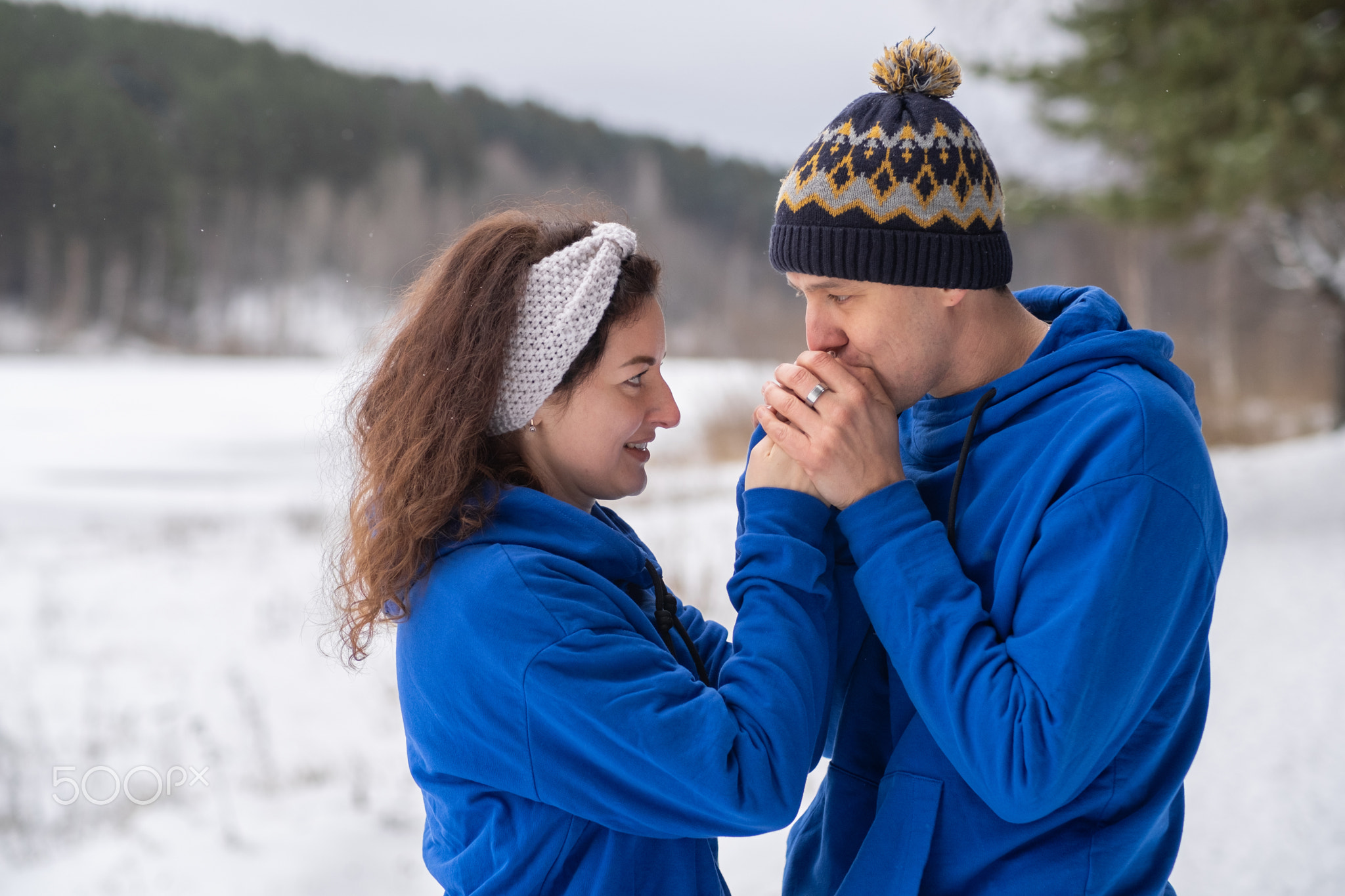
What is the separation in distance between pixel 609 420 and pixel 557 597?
1.02 ft

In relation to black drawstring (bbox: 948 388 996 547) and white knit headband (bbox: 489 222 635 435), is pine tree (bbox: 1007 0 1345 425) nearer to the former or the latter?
black drawstring (bbox: 948 388 996 547)

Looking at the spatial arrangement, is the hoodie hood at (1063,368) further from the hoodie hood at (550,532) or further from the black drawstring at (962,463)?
the hoodie hood at (550,532)

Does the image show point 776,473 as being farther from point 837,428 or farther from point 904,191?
point 904,191

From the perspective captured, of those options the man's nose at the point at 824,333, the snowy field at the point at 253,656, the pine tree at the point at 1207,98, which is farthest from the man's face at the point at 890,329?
the pine tree at the point at 1207,98

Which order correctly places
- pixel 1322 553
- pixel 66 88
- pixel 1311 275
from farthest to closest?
pixel 1311 275 < pixel 1322 553 < pixel 66 88

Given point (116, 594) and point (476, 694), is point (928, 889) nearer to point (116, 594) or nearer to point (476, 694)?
point (476, 694)

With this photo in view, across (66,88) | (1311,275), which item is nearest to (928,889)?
(66,88)

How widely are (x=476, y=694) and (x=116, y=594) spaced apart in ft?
14.3

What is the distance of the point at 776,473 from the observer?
1.20 meters

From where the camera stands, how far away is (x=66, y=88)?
390 centimetres

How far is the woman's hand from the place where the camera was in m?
1.18

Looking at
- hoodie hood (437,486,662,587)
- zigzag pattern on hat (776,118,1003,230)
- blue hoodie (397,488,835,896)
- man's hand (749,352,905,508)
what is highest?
zigzag pattern on hat (776,118,1003,230)

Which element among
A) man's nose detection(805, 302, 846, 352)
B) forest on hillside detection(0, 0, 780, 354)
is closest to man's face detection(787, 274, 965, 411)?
man's nose detection(805, 302, 846, 352)

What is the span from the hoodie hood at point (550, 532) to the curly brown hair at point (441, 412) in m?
0.02
